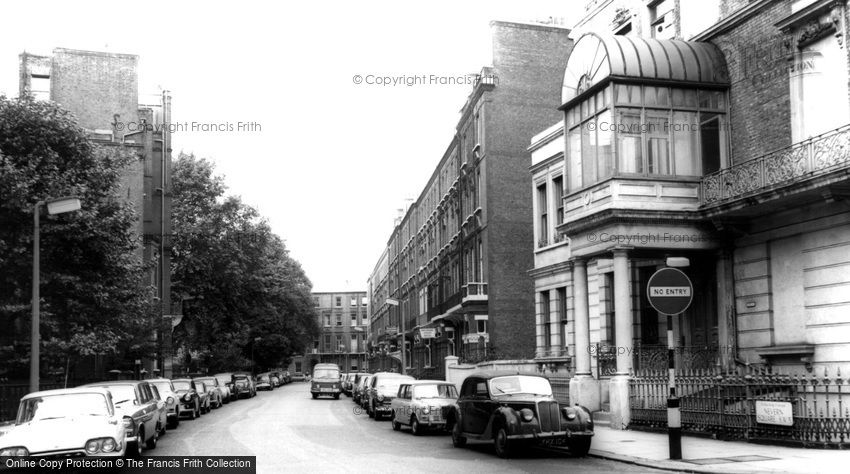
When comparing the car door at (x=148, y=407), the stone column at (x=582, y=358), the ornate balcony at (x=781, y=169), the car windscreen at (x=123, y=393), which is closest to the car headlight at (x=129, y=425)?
the car door at (x=148, y=407)

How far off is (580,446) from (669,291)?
11.3 feet

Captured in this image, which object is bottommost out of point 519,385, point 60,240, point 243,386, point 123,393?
point 243,386

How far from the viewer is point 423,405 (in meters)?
22.2

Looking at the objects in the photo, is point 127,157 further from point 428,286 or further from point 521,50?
point 428,286

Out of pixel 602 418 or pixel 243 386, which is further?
pixel 243 386

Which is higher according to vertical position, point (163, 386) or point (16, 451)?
point (16, 451)

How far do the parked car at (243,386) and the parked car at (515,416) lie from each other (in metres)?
38.6

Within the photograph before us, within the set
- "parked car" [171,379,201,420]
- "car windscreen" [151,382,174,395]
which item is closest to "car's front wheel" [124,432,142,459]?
"car windscreen" [151,382,174,395]

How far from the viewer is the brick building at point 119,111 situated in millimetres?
46219

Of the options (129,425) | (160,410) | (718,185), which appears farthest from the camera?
(160,410)

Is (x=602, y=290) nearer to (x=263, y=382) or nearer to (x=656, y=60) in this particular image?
(x=656, y=60)

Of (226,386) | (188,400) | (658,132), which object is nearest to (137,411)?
(658,132)

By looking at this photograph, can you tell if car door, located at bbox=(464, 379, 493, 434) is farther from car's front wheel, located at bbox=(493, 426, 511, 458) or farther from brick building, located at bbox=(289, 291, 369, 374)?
brick building, located at bbox=(289, 291, 369, 374)

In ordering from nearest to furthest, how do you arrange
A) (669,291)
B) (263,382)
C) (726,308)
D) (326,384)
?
(669,291) < (726,308) < (326,384) < (263,382)
